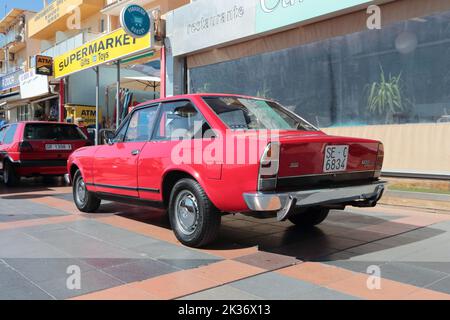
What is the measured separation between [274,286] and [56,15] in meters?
28.9

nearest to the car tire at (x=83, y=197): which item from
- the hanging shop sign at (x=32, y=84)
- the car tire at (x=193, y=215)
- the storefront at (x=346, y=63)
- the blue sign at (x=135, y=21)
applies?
the car tire at (x=193, y=215)

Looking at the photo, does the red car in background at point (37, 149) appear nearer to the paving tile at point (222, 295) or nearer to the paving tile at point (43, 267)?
the paving tile at point (43, 267)

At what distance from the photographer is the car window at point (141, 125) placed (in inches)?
216

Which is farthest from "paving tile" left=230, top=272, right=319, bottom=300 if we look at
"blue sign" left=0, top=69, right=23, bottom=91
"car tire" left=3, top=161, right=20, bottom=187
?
"blue sign" left=0, top=69, right=23, bottom=91

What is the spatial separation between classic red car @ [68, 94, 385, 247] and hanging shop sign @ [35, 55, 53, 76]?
1330 centimetres

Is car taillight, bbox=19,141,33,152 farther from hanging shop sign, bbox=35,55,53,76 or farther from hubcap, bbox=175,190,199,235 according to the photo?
hanging shop sign, bbox=35,55,53,76

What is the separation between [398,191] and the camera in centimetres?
734

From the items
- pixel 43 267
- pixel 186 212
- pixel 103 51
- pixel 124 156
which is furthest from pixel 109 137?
pixel 103 51

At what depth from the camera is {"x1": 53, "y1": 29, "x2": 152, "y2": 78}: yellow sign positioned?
39.3 feet

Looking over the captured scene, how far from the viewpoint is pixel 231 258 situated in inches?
173

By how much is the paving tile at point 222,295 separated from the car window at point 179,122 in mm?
1702

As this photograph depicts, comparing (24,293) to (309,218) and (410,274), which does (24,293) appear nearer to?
(410,274)

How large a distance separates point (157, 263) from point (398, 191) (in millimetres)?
4672
